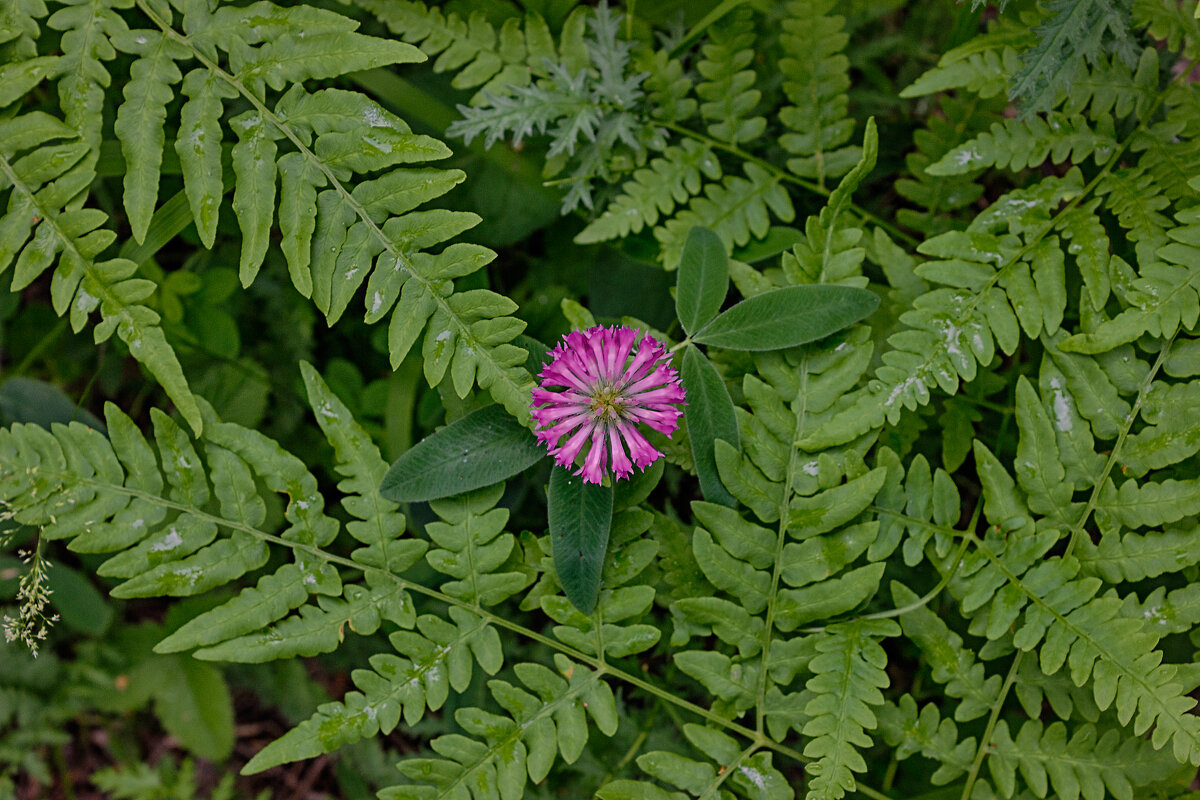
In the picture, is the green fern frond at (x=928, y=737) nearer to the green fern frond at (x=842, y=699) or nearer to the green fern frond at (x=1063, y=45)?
the green fern frond at (x=842, y=699)

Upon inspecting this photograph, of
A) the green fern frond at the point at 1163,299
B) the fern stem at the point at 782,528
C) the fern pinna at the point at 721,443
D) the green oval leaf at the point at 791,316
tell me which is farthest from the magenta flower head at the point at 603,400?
the green fern frond at the point at 1163,299

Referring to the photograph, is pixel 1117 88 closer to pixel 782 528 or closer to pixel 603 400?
pixel 782 528

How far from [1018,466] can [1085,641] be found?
1.30ft

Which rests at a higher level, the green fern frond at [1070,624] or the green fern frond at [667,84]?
the green fern frond at [667,84]

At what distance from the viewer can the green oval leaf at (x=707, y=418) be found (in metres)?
1.79

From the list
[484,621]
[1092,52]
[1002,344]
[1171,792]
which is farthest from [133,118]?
[1171,792]

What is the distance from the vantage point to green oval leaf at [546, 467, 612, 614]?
174cm

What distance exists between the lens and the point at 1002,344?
5.85 feet

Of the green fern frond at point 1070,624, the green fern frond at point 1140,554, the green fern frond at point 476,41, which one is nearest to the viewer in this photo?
the green fern frond at point 1070,624

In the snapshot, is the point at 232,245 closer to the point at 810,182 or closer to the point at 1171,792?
the point at 810,182

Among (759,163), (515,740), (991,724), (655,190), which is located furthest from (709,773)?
(759,163)

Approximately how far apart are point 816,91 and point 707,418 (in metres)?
1.04

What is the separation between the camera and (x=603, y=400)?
1680 millimetres

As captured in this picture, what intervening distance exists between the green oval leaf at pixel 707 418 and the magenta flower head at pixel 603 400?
0.11 m
